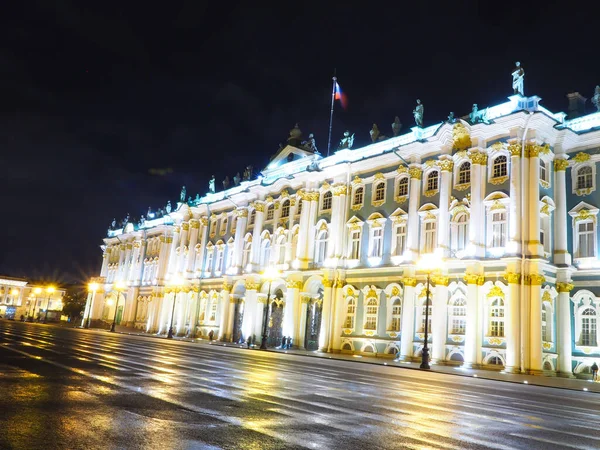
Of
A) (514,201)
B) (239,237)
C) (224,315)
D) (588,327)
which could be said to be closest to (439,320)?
(588,327)

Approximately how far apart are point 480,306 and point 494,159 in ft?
30.8

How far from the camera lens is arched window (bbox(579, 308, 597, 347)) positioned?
31969 mm

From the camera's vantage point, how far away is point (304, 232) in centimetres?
4681

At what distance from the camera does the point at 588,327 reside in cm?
3234

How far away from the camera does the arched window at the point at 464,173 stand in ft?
121

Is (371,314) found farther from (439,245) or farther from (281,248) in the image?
(281,248)

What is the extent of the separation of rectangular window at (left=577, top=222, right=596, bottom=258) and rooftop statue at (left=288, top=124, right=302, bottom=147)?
27.0 metres

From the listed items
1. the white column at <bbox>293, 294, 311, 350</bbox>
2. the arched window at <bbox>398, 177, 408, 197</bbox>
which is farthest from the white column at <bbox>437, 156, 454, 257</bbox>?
the white column at <bbox>293, 294, 311, 350</bbox>

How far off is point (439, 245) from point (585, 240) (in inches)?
335

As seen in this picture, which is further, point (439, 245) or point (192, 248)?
point (192, 248)

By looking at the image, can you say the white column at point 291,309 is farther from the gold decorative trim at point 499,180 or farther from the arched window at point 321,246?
the gold decorative trim at point 499,180

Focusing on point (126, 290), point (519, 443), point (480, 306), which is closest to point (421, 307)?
point (480, 306)

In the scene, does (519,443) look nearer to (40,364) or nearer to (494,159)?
(40,364)

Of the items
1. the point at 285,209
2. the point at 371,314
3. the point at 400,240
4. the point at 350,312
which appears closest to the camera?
the point at 400,240
